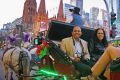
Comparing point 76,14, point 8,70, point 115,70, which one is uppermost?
point 76,14

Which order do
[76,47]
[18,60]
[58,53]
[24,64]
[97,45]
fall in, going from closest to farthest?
[58,53] < [97,45] < [76,47] < [24,64] < [18,60]

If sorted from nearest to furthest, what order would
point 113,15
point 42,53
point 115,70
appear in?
point 115,70 → point 42,53 → point 113,15

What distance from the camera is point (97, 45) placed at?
18.3 feet

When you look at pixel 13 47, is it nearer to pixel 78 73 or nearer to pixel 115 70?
pixel 78 73

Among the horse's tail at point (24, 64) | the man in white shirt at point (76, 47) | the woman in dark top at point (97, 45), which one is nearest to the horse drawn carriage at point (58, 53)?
the man in white shirt at point (76, 47)

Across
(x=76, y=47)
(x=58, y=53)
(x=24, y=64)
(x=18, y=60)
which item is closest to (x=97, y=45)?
(x=76, y=47)

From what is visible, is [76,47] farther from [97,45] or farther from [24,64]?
[24,64]

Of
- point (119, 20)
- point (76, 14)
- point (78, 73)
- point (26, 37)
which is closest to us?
point (78, 73)

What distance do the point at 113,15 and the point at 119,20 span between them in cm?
2770

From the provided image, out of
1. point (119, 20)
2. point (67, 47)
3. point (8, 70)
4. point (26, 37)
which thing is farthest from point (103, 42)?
point (119, 20)

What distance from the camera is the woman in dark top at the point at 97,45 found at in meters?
5.55

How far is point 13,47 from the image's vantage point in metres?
7.32

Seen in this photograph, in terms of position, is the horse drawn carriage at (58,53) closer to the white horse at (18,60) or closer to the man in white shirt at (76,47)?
the man in white shirt at (76,47)

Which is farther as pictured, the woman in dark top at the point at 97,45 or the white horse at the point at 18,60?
the white horse at the point at 18,60
